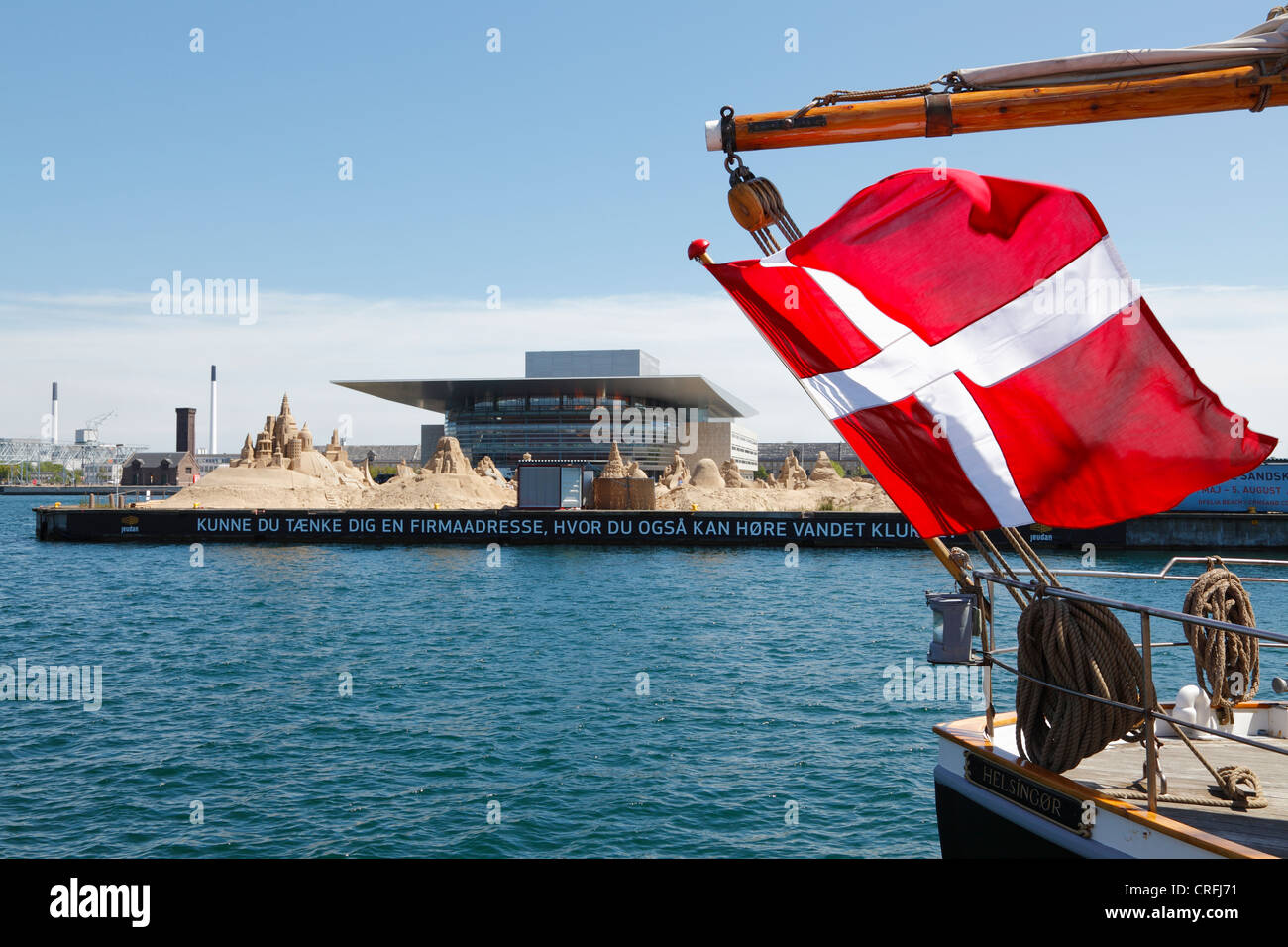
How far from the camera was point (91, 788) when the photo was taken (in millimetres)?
14469

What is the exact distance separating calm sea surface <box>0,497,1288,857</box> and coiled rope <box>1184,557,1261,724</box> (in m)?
4.83

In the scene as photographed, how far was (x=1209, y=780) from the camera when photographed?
7.61m

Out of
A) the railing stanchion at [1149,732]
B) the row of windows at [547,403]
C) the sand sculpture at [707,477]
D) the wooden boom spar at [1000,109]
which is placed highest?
the row of windows at [547,403]

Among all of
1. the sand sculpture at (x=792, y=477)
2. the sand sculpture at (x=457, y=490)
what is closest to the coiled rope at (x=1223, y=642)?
the sand sculpture at (x=457, y=490)

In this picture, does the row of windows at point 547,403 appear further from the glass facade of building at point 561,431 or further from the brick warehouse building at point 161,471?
the brick warehouse building at point 161,471

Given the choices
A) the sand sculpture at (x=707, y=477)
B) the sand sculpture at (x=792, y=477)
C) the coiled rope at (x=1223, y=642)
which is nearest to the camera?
the coiled rope at (x=1223, y=642)

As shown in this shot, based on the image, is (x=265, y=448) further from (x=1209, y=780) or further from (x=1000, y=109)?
(x=1209, y=780)

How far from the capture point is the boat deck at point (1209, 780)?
6.54 m

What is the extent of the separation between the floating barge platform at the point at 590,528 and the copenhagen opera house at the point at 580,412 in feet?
166

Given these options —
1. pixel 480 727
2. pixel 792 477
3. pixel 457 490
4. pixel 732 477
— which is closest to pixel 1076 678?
pixel 480 727

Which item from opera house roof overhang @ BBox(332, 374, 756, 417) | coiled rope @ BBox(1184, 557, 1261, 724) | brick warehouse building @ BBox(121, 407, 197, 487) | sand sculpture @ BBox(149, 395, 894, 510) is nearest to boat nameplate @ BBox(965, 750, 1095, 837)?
coiled rope @ BBox(1184, 557, 1261, 724)

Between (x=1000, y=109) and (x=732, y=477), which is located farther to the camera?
(x=732, y=477)

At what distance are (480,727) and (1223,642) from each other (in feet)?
43.4
